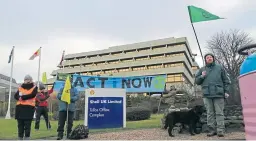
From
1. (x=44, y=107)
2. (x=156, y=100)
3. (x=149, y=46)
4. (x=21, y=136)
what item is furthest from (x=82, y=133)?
(x=149, y=46)

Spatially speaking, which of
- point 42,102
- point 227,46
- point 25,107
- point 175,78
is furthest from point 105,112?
point 175,78

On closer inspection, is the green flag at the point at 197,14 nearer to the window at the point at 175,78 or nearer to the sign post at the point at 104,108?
the sign post at the point at 104,108

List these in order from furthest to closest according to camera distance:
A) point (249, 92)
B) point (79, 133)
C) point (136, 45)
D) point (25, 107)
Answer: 1. point (136, 45)
2. point (79, 133)
3. point (25, 107)
4. point (249, 92)

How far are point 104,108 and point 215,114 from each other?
4.71 metres

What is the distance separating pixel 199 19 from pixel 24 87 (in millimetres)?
5191

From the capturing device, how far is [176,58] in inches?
2891

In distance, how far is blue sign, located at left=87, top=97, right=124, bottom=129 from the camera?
10.4m

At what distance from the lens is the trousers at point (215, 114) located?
670 cm

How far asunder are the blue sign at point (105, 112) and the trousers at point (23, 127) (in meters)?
Result: 3.21

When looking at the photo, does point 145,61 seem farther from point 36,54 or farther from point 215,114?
point 215,114

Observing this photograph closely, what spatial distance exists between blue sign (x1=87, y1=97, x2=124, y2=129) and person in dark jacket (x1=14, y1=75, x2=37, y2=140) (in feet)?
10.6

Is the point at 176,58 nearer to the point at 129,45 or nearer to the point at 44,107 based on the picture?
the point at 129,45

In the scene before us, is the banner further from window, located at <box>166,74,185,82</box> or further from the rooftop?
the rooftop

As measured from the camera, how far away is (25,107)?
23.5 ft
